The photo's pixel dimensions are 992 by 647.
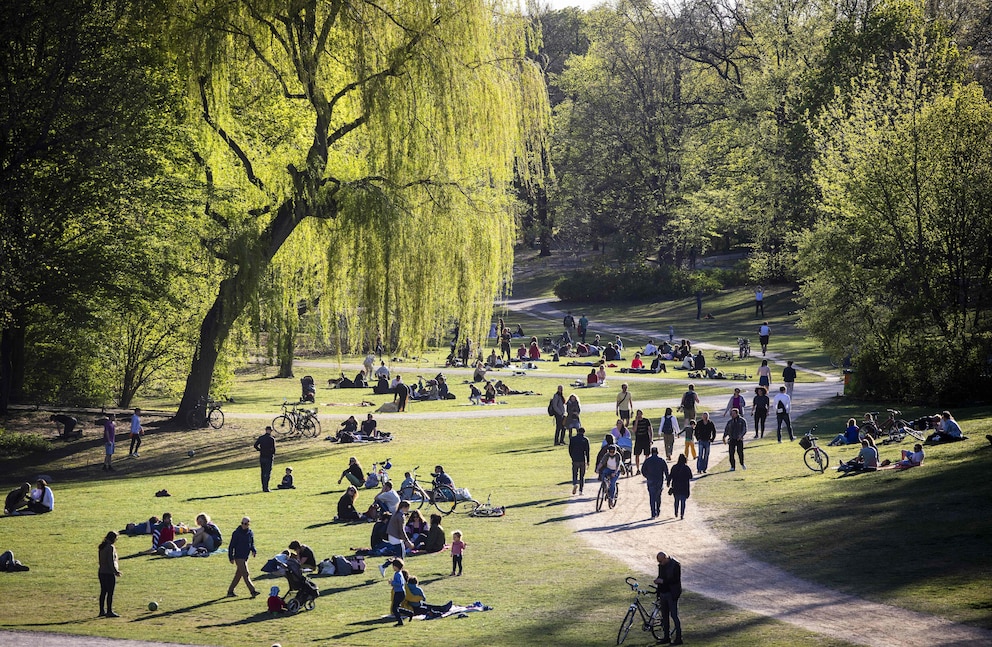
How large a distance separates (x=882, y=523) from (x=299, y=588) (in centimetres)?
1103

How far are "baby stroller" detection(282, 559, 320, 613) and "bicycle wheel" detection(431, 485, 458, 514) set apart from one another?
22.1ft

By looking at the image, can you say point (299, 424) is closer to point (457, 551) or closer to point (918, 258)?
point (457, 551)

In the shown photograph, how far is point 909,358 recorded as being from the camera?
3388 centimetres

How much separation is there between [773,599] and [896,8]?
49914 millimetres

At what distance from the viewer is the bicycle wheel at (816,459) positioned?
83.9 feet

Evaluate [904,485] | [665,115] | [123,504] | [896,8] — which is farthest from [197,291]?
[665,115]

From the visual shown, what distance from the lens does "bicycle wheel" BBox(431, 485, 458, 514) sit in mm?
23922

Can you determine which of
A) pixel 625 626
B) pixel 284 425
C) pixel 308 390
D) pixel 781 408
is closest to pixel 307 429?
pixel 284 425

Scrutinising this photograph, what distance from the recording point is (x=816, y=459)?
25.6m

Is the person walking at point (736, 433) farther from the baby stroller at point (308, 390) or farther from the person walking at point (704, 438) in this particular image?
the baby stroller at point (308, 390)

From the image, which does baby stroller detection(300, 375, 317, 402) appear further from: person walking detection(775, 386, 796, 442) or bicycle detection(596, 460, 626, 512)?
bicycle detection(596, 460, 626, 512)

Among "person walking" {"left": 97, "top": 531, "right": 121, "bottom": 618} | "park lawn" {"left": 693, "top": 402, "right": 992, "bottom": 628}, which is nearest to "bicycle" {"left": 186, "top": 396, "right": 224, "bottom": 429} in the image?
"park lawn" {"left": 693, "top": 402, "right": 992, "bottom": 628}

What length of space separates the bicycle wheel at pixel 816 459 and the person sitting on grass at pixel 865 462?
1.78 feet

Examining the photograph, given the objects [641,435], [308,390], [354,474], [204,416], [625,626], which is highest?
[308,390]
